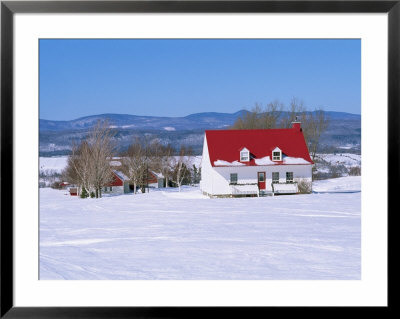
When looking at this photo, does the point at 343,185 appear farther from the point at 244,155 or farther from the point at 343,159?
the point at 244,155

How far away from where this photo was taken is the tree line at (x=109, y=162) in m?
7.71

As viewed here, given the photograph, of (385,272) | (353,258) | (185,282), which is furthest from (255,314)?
(353,258)

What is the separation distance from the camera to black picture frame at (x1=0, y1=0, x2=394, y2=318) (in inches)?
72.9

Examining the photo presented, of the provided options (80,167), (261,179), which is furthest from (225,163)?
(80,167)

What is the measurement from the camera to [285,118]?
8.25m

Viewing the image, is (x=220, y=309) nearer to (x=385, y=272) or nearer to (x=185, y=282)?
(x=185, y=282)

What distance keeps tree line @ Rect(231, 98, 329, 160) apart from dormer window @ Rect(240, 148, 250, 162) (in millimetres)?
429

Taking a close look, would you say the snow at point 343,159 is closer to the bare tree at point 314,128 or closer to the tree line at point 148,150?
the bare tree at point 314,128

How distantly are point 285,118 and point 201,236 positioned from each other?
442 cm

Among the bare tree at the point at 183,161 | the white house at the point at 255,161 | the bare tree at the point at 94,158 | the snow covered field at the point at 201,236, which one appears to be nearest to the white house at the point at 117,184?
A: the bare tree at the point at 94,158

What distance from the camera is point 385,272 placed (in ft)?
6.29

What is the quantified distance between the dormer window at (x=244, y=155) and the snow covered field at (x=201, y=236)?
3.57ft

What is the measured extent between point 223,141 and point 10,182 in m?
6.16

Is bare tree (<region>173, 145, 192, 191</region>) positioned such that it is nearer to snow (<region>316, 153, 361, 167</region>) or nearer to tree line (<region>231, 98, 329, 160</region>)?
tree line (<region>231, 98, 329, 160</region>)
